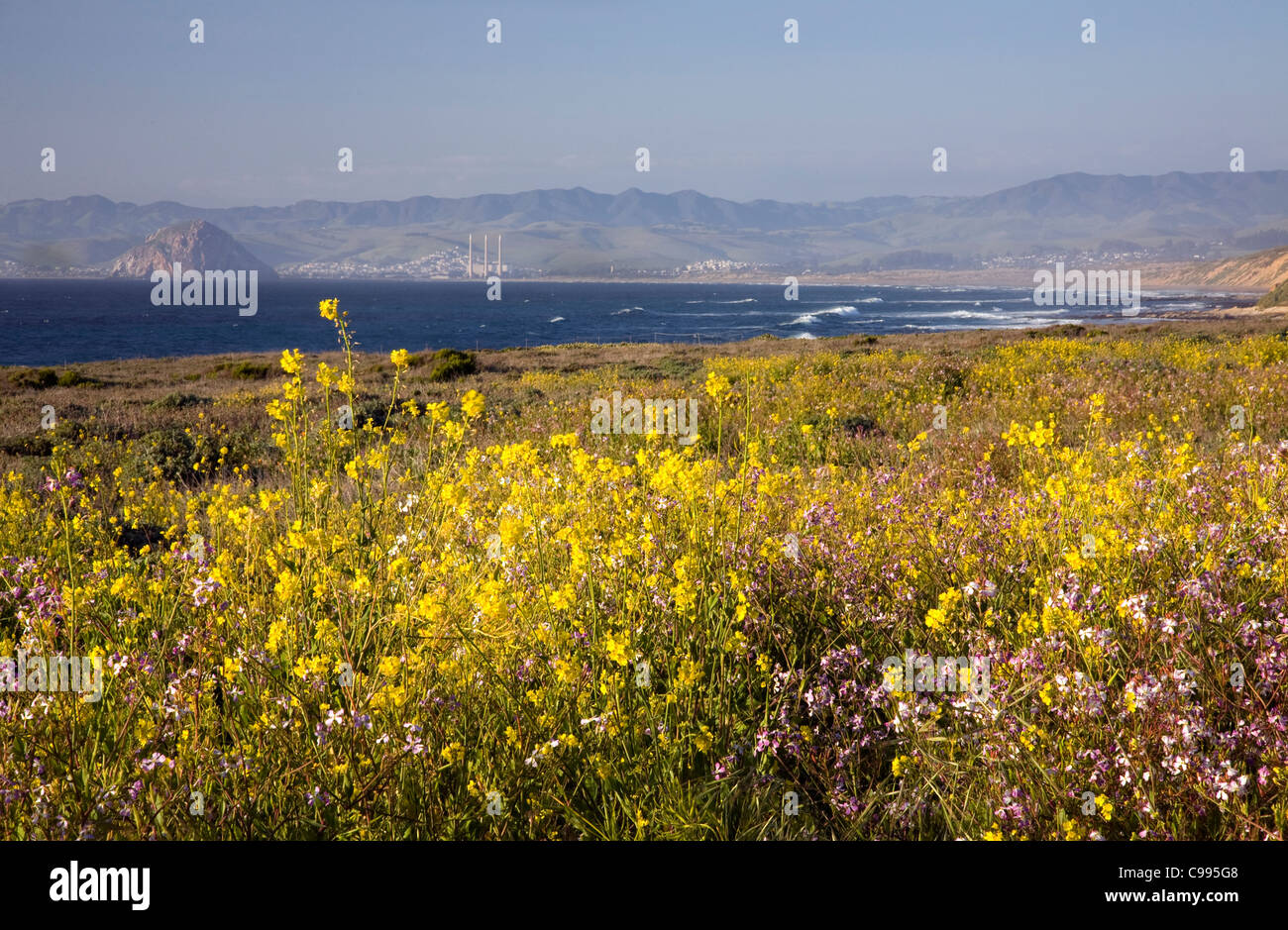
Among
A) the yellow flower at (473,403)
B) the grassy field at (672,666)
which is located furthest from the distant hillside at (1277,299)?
the yellow flower at (473,403)

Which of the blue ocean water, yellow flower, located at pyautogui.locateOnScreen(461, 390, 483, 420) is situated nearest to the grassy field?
yellow flower, located at pyautogui.locateOnScreen(461, 390, 483, 420)

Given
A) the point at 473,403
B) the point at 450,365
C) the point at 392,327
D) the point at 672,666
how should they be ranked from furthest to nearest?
1. the point at 392,327
2. the point at 450,365
3. the point at 473,403
4. the point at 672,666

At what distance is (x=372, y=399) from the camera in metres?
16.5

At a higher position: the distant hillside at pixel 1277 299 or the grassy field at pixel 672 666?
the distant hillside at pixel 1277 299

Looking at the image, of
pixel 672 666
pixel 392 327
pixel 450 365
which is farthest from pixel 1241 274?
pixel 672 666

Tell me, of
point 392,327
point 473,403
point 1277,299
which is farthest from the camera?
point 392,327

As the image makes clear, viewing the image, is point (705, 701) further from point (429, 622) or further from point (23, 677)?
point (23, 677)

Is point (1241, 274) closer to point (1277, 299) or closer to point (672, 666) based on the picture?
point (1277, 299)

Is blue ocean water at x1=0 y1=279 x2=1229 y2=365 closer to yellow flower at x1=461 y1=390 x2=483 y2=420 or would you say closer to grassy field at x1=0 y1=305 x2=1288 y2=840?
grassy field at x1=0 y1=305 x2=1288 y2=840

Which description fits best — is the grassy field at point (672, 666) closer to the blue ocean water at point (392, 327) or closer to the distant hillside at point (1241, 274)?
the blue ocean water at point (392, 327)

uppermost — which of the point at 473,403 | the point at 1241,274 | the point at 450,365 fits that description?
the point at 1241,274

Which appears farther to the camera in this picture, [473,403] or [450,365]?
[450,365]
